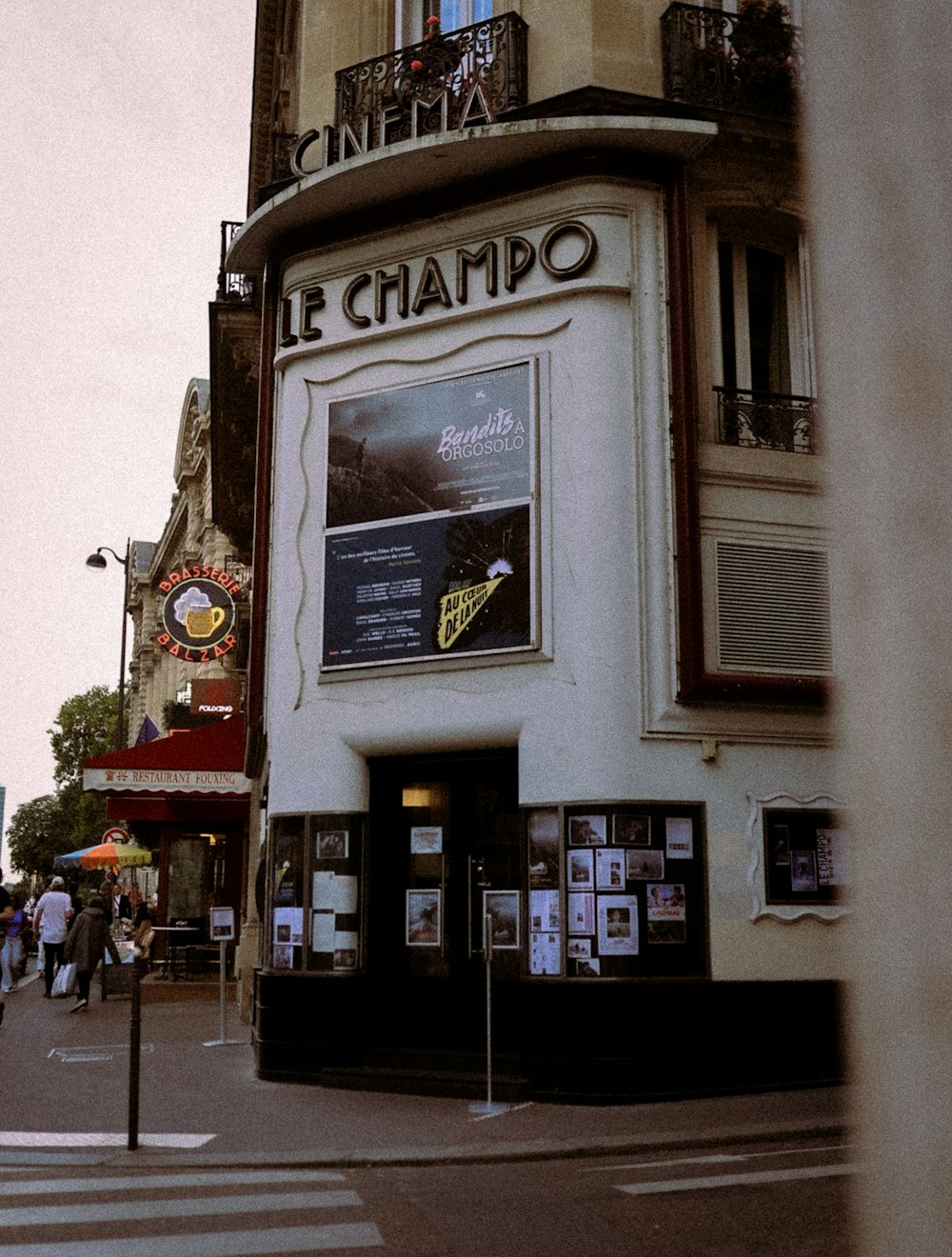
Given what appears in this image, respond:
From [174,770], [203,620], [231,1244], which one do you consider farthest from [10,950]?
[231,1244]

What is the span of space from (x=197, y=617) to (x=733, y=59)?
46.1 feet

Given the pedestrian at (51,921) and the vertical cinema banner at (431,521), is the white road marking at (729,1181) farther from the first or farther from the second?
the pedestrian at (51,921)

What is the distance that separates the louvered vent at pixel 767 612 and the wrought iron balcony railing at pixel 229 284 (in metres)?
9.56

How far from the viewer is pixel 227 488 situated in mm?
26297

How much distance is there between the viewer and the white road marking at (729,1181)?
7527 millimetres

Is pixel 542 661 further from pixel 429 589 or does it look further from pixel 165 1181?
pixel 165 1181

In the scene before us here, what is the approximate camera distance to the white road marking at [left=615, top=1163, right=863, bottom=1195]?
753 cm

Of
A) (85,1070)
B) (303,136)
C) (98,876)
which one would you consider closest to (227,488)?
(303,136)

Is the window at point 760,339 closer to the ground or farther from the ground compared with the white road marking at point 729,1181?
farther from the ground

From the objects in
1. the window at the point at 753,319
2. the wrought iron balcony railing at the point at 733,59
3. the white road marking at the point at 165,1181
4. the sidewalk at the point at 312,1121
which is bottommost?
the sidewalk at the point at 312,1121

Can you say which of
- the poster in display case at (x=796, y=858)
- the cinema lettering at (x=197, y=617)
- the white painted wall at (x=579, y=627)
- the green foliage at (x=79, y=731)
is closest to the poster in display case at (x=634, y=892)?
the white painted wall at (x=579, y=627)

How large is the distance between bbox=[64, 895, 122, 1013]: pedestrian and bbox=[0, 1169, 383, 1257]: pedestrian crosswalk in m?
11.6

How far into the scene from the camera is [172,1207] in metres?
7.03

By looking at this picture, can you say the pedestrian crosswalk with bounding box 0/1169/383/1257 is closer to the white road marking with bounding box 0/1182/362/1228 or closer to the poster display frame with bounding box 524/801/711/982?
the white road marking with bounding box 0/1182/362/1228
